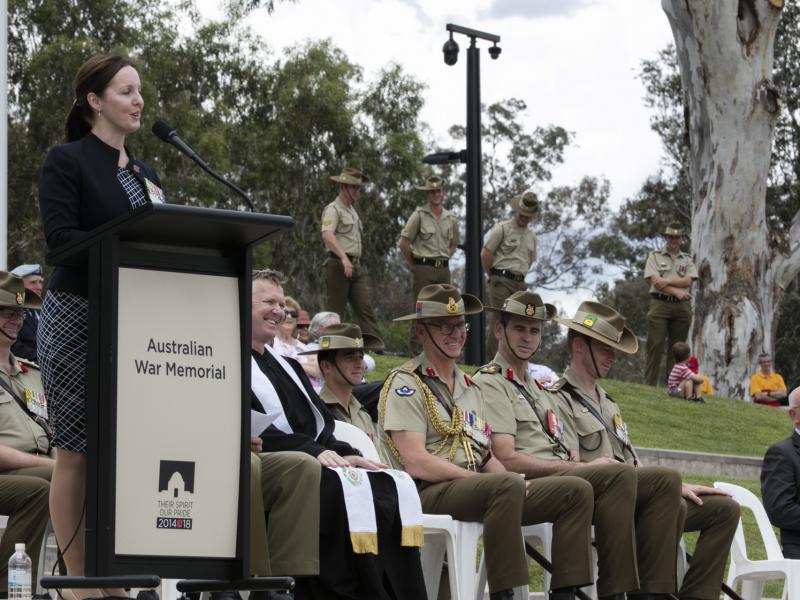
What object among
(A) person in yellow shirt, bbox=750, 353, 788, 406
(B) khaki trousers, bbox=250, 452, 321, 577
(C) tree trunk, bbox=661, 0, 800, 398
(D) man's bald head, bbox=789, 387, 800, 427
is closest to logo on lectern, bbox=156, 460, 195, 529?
(B) khaki trousers, bbox=250, 452, 321, 577

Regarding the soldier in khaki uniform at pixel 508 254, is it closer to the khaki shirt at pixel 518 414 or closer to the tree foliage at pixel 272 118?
the khaki shirt at pixel 518 414

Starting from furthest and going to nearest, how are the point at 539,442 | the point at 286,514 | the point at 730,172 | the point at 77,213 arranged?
the point at 730,172
the point at 539,442
the point at 286,514
the point at 77,213

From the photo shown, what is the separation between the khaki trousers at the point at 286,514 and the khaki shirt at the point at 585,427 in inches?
79.4

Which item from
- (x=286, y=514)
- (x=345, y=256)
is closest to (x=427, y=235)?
(x=345, y=256)

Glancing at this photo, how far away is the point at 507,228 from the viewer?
14.8 meters

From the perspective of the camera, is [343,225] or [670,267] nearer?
[343,225]

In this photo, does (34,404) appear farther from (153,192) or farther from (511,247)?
(511,247)

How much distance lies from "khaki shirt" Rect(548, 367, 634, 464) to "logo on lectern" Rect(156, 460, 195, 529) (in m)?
3.57

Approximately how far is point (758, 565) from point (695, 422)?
844 cm

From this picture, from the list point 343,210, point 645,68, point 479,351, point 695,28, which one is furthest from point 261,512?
point 645,68

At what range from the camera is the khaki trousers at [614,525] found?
6172mm

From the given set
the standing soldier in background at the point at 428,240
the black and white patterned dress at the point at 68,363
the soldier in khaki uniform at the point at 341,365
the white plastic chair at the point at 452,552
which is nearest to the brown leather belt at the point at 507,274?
the standing soldier in background at the point at 428,240

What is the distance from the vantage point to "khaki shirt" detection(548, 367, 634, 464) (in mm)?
7164

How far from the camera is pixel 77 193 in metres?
4.21
